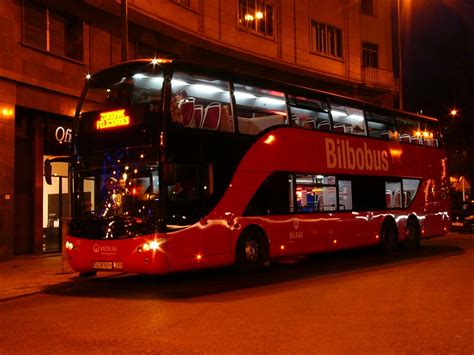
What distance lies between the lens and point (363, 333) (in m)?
7.03

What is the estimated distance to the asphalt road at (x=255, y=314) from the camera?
21.6 feet

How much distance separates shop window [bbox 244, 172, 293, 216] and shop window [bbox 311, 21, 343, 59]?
55.2 feet

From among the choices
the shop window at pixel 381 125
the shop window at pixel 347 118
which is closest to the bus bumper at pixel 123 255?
the shop window at pixel 347 118

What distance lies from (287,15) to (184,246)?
19378mm

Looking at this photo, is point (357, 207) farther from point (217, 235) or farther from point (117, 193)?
point (117, 193)

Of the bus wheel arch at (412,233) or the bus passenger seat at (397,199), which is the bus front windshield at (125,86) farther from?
the bus wheel arch at (412,233)

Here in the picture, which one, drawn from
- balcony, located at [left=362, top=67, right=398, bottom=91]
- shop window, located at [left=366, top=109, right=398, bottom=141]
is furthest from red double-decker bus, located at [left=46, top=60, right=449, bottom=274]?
balcony, located at [left=362, top=67, right=398, bottom=91]

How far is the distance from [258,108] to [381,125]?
582cm

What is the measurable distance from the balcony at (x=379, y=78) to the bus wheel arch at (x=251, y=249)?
20.4 meters

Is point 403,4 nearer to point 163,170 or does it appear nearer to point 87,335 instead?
point 163,170

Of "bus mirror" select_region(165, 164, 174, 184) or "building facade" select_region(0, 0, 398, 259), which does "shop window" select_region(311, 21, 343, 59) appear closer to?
"building facade" select_region(0, 0, 398, 259)

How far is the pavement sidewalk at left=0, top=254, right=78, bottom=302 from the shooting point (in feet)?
37.9

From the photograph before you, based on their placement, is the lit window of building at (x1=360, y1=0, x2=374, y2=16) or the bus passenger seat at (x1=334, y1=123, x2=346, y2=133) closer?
the bus passenger seat at (x1=334, y1=123, x2=346, y2=133)

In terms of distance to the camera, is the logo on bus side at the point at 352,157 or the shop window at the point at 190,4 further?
the shop window at the point at 190,4
